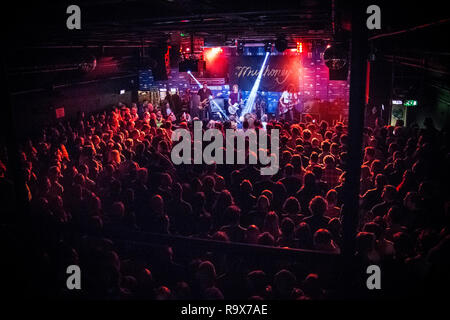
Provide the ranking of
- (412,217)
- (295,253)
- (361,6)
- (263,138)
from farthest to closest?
(263,138) → (412,217) → (295,253) → (361,6)

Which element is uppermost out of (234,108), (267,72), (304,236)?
(267,72)

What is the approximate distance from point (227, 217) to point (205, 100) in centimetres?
1013

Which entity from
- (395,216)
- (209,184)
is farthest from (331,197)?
(209,184)

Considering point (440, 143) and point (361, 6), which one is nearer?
point (361, 6)

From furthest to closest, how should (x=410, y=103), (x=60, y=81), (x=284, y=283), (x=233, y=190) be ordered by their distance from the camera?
(x=60, y=81), (x=410, y=103), (x=233, y=190), (x=284, y=283)

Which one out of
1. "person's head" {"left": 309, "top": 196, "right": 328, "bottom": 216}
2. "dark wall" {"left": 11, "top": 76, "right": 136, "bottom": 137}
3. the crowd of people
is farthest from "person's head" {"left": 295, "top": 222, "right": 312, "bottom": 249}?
"dark wall" {"left": 11, "top": 76, "right": 136, "bottom": 137}

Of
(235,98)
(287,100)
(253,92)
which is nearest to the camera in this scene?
(287,100)

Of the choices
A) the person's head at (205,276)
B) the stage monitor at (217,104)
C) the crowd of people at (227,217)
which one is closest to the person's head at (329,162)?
the crowd of people at (227,217)

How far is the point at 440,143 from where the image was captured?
5945 mm

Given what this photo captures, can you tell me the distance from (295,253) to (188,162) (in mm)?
4077

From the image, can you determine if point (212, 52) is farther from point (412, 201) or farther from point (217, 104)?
point (412, 201)

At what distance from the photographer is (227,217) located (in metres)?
3.85
